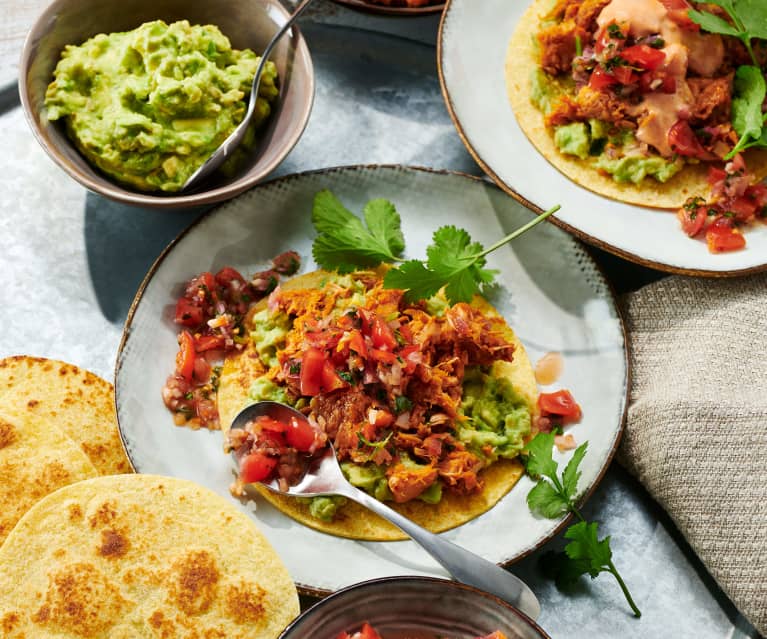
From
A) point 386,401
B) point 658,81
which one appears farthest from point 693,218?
point 386,401

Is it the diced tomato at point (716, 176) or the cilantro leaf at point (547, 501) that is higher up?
the diced tomato at point (716, 176)

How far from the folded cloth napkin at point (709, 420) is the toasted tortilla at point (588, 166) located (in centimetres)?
47

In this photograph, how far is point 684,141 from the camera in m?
4.38

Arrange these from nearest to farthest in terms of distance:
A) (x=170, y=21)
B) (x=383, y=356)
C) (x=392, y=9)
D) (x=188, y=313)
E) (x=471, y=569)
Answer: (x=471, y=569) < (x=383, y=356) < (x=188, y=313) < (x=170, y=21) < (x=392, y=9)

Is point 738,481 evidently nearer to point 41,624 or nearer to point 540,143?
point 540,143

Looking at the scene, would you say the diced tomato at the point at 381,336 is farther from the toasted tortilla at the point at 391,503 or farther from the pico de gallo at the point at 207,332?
the pico de gallo at the point at 207,332

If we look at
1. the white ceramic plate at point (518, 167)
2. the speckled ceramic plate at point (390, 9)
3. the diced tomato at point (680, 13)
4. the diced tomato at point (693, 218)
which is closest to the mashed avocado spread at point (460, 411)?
the white ceramic plate at point (518, 167)

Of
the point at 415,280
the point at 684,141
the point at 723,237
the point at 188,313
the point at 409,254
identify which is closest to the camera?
the point at 415,280

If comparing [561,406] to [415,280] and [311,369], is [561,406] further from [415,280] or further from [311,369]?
[311,369]

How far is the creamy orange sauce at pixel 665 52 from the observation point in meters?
4.36

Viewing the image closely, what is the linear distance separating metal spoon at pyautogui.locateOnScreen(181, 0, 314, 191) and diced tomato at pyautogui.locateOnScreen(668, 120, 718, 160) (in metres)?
1.96

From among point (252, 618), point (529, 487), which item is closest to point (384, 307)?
point (529, 487)

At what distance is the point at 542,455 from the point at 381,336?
88cm

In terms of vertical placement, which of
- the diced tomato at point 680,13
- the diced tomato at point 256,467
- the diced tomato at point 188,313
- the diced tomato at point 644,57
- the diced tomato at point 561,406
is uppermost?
the diced tomato at point 680,13
